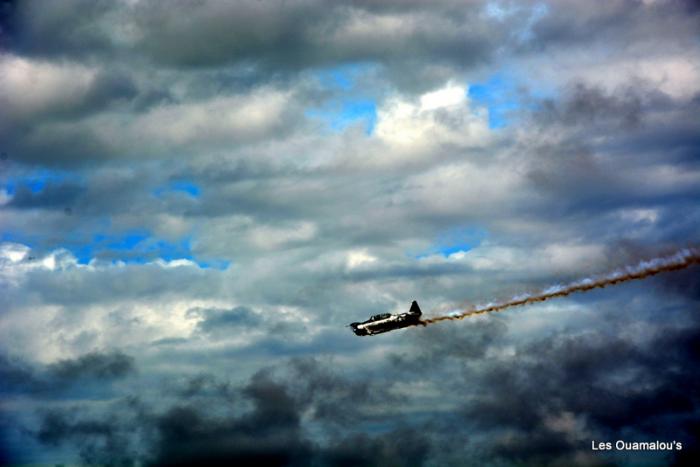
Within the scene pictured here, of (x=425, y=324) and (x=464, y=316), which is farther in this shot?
(x=425, y=324)

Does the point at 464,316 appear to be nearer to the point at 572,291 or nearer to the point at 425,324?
the point at 425,324

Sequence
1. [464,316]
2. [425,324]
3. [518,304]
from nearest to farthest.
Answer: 1. [518,304]
2. [464,316]
3. [425,324]

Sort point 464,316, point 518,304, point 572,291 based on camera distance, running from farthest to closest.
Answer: point 464,316 → point 518,304 → point 572,291

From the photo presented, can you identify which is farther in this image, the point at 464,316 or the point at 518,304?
the point at 464,316

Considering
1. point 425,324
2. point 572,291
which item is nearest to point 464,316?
point 425,324

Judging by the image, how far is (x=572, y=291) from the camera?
15875 centimetres

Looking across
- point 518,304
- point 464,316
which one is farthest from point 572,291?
point 464,316

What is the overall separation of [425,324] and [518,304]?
32.9 metres

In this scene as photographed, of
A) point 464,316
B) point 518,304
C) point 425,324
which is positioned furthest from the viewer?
point 425,324

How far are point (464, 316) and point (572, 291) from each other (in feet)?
114

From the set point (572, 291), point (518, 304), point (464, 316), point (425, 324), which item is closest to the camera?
point (572, 291)

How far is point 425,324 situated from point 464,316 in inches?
584

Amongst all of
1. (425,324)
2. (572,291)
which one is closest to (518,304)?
(572,291)

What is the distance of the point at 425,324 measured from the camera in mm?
199750
